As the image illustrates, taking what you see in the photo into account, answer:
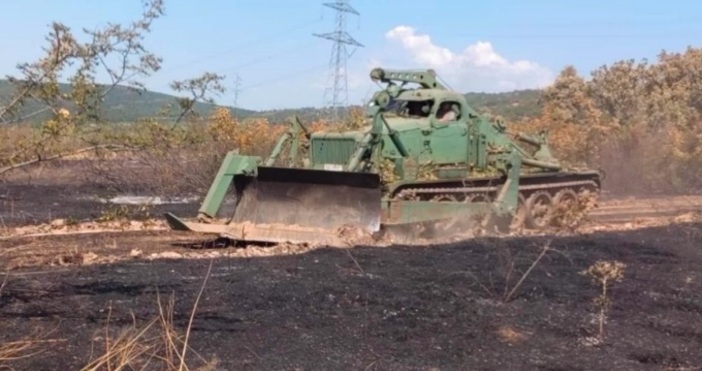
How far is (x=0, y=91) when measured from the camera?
660cm

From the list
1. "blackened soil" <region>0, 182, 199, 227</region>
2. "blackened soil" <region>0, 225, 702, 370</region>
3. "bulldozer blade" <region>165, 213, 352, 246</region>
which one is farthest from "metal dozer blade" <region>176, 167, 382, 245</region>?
"blackened soil" <region>0, 182, 199, 227</region>

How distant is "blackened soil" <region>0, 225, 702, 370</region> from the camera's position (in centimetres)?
753

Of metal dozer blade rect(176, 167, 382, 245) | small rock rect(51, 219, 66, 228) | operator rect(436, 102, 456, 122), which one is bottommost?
small rock rect(51, 219, 66, 228)

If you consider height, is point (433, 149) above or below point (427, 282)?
above

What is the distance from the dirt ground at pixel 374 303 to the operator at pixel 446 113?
3.52 metres

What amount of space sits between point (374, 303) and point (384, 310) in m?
0.31

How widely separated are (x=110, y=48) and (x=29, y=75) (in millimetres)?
591

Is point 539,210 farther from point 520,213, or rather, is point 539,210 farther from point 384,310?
point 384,310

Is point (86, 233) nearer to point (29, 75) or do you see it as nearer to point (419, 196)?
point (419, 196)

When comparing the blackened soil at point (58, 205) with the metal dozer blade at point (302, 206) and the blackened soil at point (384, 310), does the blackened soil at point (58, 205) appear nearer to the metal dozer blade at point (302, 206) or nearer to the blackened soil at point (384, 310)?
the metal dozer blade at point (302, 206)

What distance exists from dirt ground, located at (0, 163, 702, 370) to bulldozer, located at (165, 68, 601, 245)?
2.65 feet

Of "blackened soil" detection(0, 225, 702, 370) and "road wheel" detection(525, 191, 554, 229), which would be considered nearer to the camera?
"blackened soil" detection(0, 225, 702, 370)

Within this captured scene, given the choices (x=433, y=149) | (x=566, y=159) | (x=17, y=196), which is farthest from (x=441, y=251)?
(x=566, y=159)

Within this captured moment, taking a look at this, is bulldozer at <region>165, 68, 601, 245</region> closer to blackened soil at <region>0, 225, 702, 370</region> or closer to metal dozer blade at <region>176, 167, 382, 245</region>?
metal dozer blade at <region>176, 167, 382, 245</region>
